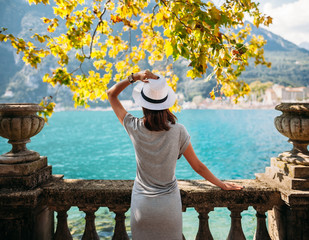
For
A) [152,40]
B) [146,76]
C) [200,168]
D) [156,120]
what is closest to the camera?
[156,120]

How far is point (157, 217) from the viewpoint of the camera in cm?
218

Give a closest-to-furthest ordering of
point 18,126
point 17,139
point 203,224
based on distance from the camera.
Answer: point 18,126 < point 17,139 < point 203,224

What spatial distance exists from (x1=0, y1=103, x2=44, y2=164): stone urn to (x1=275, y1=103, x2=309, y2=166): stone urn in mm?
2745

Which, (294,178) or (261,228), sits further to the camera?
(261,228)

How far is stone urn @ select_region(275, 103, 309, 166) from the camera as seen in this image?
110 inches

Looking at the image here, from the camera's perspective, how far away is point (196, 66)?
2963mm

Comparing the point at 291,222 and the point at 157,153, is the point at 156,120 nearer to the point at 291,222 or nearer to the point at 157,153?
the point at 157,153

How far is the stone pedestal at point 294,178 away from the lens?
9.11 feet

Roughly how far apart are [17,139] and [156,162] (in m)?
1.66

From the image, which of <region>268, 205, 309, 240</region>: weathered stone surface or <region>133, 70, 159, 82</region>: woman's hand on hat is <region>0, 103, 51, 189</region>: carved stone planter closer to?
<region>133, 70, 159, 82</region>: woman's hand on hat

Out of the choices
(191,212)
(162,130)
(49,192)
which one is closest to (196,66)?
(162,130)

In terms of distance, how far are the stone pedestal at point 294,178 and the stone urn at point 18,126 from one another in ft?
9.05

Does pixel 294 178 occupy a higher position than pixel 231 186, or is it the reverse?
pixel 294 178

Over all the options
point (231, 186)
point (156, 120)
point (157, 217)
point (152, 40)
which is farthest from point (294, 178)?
point (152, 40)
